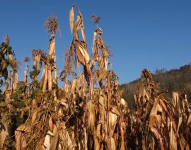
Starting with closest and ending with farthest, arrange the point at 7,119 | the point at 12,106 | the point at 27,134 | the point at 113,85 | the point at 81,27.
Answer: the point at 27,134 < the point at 81,27 < the point at 7,119 < the point at 12,106 < the point at 113,85

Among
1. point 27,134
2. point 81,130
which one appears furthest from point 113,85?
point 27,134

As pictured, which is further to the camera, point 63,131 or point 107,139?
point 63,131

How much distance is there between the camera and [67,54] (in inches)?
92.4

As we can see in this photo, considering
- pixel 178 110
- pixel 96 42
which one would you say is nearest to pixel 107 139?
pixel 178 110

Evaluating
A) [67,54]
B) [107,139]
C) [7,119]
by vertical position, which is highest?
[67,54]

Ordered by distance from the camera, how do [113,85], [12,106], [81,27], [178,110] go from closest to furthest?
[81,27]
[178,110]
[12,106]
[113,85]

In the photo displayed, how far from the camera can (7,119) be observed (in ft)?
10.3

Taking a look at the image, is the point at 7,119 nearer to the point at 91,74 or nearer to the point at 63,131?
the point at 63,131

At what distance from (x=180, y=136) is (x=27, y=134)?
1648 millimetres

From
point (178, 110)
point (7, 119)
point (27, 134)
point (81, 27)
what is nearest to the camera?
point (27, 134)

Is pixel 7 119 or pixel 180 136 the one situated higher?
pixel 7 119

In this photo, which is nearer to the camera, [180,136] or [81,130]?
[180,136]

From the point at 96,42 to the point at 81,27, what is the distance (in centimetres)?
40

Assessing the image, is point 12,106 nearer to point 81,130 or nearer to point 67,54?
point 81,130
